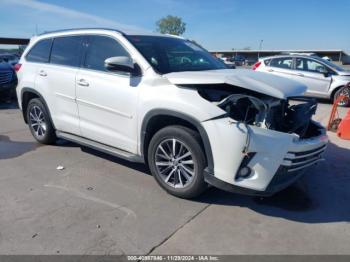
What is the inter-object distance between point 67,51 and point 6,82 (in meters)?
7.74

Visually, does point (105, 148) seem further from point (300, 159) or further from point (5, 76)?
point (5, 76)

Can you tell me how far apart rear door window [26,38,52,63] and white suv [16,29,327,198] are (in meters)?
0.19

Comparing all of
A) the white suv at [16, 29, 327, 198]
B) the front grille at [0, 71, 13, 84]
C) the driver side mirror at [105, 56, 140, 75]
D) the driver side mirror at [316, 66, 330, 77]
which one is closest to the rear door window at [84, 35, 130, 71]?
the white suv at [16, 29, 327, 198]

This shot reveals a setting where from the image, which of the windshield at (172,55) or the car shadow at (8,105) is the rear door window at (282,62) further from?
the car shadow at (8,105)

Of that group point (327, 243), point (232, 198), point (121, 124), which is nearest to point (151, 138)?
point (121, 124)

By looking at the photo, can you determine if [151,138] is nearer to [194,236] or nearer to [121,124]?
[121,124]

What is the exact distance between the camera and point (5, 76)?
39.0 ft

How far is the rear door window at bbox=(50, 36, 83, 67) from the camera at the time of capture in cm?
512

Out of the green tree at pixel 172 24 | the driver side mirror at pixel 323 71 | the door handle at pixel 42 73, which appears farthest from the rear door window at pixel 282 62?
the green tree at pixel 172 24

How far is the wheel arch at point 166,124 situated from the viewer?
11.9 feet

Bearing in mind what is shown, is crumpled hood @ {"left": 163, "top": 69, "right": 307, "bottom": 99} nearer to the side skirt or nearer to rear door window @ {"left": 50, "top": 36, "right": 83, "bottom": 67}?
the side skirt

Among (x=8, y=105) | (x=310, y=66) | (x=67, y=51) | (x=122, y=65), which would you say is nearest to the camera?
→ (x=122, y=65)

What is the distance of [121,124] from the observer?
443 cm

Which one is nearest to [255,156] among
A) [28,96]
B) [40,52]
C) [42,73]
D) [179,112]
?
[179,112]
